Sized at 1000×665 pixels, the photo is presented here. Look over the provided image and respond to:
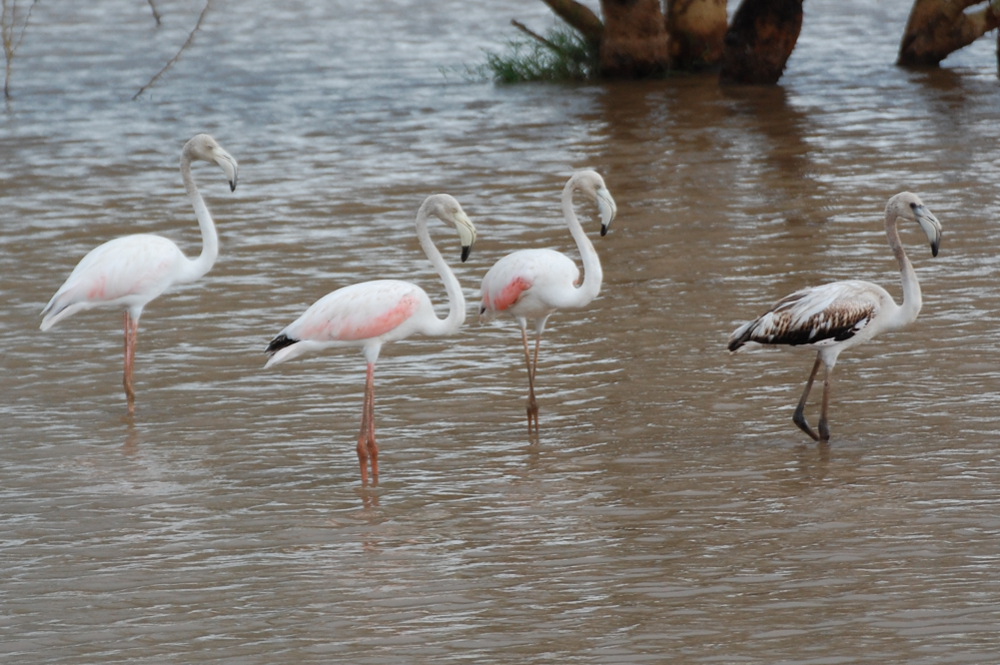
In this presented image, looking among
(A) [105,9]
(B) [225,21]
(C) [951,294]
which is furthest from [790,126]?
(A) [105,9]

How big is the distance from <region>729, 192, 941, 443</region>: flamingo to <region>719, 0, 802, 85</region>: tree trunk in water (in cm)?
1005

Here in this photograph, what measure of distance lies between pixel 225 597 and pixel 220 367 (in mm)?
3218

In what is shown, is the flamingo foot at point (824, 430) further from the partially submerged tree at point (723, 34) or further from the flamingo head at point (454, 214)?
the partially submerged tree at point (723, 34)

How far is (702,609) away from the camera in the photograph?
5.39 m

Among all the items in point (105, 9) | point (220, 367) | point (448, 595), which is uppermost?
point (448, 595)

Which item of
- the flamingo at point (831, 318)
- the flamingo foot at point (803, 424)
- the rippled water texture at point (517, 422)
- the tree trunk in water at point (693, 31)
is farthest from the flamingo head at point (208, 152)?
the tree trunk in water at point (693, 31)

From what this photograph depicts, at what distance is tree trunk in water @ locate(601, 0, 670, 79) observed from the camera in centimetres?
1786

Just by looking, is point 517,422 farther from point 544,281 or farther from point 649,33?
point 649,33

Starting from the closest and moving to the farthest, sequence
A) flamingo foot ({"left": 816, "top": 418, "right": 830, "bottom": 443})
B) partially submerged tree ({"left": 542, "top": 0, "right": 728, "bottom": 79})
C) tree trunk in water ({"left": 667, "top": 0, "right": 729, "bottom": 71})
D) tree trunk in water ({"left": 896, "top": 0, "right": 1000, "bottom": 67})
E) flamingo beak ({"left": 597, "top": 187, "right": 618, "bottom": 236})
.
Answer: flamingo foot ({"left": 816, "top": 418, "right": 830, "bottom": 443})
flamingo beak ({"left": 597, "top": 187, "right": 618, "bottom": 236})
tree trunk in water ({"left": 896, "top": 0, "right": 1000, "bottom": 67})
partially submerged tree ({"left": 542, "top": 0, "right": 728, "bottom": 79})
tree trunk in water ({"left": 667, "top": 0, "right": 729, "bottom": 71})

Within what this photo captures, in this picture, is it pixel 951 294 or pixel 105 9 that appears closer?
pixel 951 294

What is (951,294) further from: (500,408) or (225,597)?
(225,597)

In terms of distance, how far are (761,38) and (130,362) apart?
10.7 metres

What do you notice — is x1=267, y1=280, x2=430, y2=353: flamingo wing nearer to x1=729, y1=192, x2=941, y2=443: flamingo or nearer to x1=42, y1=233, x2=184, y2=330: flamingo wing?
x1=42, y1=233, x2=184, y2=330: flamingo wing

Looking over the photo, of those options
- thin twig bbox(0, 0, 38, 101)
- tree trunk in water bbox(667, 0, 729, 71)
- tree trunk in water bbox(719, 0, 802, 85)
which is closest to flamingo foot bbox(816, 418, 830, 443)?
thin twig bbox(0, 0, 38, 101)
